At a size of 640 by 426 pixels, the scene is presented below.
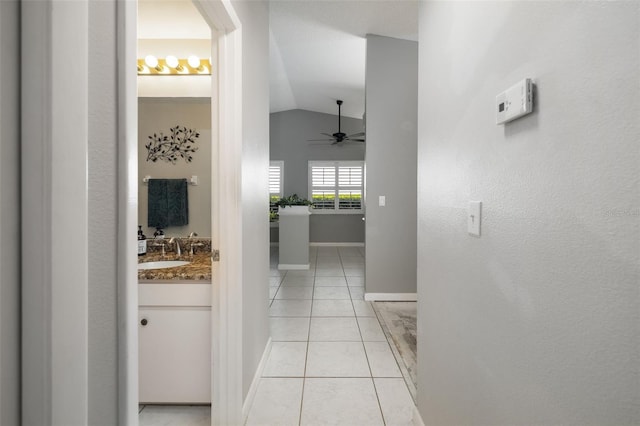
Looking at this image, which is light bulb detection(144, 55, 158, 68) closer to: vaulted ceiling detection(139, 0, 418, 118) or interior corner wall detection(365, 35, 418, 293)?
vaulted ceiling detection(139, 0, 418, 118)

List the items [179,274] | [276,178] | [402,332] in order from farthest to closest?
[276,178]
[402,332]
[179,274]

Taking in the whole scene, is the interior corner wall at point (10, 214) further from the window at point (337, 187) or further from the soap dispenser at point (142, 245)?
the window at point (337, 187)

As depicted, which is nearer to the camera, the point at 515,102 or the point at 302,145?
the point at 515,102

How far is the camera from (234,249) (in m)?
1.63

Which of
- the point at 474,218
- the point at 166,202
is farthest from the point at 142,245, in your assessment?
the point at 474,218

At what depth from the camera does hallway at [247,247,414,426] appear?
184cm

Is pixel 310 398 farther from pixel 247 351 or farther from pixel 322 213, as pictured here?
pixel 322 213

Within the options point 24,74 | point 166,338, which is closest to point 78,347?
point 24,74

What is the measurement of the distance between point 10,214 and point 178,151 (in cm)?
213

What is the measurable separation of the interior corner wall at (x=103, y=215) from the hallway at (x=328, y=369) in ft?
4.46

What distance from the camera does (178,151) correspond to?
248 cm

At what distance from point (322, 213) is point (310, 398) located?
6447mm

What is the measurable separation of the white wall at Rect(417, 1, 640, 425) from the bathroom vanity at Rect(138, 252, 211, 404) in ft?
3.86

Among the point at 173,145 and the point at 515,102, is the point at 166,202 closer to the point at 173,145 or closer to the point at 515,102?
the point at 173,145
